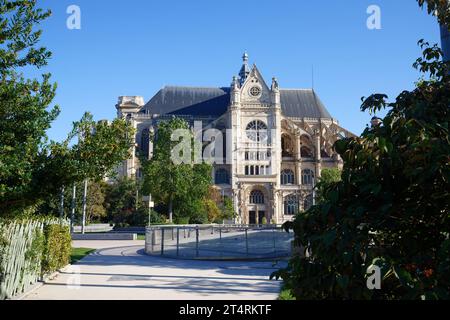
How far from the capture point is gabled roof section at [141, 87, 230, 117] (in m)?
83.8

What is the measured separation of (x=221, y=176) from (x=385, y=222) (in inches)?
2838

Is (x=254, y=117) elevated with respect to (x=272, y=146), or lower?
elevated

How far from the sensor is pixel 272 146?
248ft

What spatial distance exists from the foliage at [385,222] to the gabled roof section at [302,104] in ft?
269

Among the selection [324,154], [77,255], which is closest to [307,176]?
[324,154]

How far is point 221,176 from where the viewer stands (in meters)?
75.4

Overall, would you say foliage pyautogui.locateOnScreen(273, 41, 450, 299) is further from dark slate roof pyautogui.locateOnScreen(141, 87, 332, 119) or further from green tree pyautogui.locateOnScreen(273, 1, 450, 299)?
dark slate roof pyautogui.locateOnScreen(141, 87, 332, 119)

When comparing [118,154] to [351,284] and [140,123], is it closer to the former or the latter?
[351,284]

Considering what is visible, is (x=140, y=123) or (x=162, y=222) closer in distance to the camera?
(x=162, y=222)

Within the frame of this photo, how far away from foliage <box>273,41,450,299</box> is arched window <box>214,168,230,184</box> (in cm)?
7098

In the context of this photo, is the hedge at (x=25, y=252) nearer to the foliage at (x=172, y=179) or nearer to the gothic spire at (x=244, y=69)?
the foliage at (x=172, y=179)

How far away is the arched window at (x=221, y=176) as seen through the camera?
246ft

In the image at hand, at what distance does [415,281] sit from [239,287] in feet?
28.3
